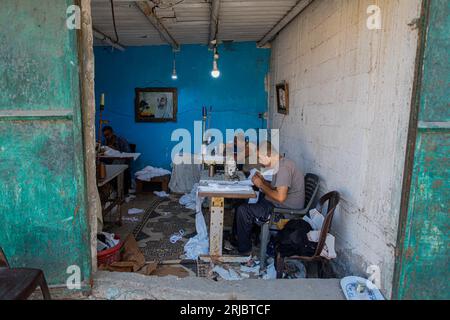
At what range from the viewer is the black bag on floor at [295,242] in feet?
9.92

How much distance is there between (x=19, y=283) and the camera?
1771 mm

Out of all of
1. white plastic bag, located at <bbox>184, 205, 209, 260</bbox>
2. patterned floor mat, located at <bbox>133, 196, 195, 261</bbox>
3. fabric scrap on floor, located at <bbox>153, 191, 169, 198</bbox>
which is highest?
white plastic bag, located at <bbox>184, 205, 209, 260</bbox>

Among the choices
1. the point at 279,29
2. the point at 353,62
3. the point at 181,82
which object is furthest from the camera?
the point at 181,82

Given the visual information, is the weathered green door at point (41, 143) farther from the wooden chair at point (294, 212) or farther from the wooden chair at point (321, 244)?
the wooden chair at point (294, 212)

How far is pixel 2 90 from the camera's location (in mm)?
2156

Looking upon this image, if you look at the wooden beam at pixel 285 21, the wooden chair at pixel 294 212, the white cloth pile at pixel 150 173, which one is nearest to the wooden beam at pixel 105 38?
the white cloth pile at pixel 150 173

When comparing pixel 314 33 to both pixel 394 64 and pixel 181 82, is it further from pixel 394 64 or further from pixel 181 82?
pixel 181 82

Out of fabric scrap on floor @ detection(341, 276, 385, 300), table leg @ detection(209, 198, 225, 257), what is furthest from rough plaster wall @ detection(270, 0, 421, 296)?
table leg @ detection(209, 198, 225, 257)

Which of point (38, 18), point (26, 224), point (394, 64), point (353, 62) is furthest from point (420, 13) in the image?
point (26, 224)

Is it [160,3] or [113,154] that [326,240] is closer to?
[160,3]

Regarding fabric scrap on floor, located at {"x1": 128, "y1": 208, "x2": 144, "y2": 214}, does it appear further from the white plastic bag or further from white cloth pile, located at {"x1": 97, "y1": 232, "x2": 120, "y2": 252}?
white cloth pile, located at {"x1": 97, "y1": 232, "x2": 120, "y2": 252}

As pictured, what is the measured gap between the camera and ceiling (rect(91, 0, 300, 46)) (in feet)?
A: 15.5

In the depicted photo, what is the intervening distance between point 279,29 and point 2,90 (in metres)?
5.22

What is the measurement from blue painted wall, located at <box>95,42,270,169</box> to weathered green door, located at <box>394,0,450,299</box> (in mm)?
5847
